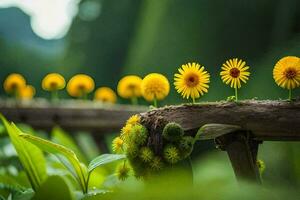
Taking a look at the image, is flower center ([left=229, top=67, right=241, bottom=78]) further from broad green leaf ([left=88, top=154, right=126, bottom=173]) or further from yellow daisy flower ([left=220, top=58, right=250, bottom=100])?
broad green leaf ([left=88, top=154, right=126, bottom=173])

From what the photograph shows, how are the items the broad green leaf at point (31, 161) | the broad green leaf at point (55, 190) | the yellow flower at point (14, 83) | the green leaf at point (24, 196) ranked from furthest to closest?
the yellow flower at point (14, 83) → the broad green leaf at point (31, 161) → the green leaf at point (24, 196) → the broad green leaf at point (55, 190)

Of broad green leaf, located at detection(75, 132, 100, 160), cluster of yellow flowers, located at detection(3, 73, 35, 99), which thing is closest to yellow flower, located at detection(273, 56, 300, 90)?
cluster of yellow flowers, located at detection(3, 73, 35, 99)

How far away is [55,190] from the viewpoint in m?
0.52

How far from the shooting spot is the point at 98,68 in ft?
14.7

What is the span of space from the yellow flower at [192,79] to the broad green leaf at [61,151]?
0.16 meters

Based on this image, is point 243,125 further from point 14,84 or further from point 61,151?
point 14,84

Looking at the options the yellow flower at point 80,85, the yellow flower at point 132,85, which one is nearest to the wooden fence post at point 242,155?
the yellow flower at point 132,85

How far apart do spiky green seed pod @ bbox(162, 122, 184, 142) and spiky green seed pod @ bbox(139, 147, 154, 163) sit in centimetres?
3

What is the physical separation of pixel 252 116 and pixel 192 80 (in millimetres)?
82

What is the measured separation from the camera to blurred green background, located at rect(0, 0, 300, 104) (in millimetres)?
2176

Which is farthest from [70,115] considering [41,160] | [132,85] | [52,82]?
[41,160]

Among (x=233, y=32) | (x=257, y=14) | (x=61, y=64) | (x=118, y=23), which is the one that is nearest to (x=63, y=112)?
(x=233, y=32)

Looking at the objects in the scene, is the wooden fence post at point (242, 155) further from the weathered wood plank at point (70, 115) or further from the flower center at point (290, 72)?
the weathered wood plank at point (70, 115)

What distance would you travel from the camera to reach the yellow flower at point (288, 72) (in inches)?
20.6
